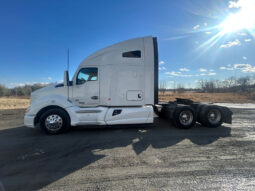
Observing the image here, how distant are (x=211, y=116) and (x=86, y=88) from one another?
5.72 meters

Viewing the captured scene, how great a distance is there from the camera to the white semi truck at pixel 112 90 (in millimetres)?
4676

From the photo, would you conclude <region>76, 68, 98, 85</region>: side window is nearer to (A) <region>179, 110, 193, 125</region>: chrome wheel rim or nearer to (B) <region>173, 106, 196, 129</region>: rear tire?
(B) <region>173, 106, 196, 129</region>: rear tire

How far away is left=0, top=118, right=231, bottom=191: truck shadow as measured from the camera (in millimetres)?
2275

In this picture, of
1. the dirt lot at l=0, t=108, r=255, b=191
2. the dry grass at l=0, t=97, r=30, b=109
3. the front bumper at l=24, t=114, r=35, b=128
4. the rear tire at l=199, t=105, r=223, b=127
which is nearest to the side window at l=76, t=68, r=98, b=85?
the front bumper at l=24, t=114, r=35, b=128

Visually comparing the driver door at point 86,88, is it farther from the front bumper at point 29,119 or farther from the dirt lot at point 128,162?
the front bumper at point 29,119

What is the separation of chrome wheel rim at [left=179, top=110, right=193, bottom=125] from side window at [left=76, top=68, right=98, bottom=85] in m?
4.06

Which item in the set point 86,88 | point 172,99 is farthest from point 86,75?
point 172,99

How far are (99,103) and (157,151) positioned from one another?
116 inches

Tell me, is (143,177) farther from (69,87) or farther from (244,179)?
(69,87)

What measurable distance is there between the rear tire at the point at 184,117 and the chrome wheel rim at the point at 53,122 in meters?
4.65

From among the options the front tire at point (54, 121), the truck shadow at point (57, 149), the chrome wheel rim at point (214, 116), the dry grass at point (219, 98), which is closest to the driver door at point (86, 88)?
the front tire at point (54, 121)

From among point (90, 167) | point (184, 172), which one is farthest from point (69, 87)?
point (184, 172)

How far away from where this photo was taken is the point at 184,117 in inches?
208

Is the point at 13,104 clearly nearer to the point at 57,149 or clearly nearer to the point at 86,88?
the point at 86,88
